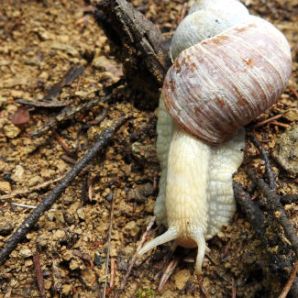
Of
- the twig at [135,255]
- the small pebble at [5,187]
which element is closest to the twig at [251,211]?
the twig at [135,255]

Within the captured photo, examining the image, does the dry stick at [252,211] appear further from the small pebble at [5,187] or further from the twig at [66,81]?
the twig at [66,81]

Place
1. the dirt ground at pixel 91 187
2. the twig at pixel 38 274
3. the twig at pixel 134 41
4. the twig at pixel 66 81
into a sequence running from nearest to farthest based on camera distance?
the twig at pixel 38 274 < the dirt ground at pixel 91 187 < the twig at pixel 134 41 < the twig at pixel 66 81

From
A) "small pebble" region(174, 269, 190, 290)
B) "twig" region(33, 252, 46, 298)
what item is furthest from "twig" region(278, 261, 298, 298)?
"twig" region(33, 252, 46, 298)

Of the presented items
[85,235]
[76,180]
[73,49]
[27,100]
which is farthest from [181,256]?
[73,49]

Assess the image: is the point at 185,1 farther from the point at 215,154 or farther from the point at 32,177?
the point at 32,177

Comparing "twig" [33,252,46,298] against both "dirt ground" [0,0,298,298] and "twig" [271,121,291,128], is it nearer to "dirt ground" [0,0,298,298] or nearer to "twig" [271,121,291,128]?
"dirt ground" [0,0,298,298]
